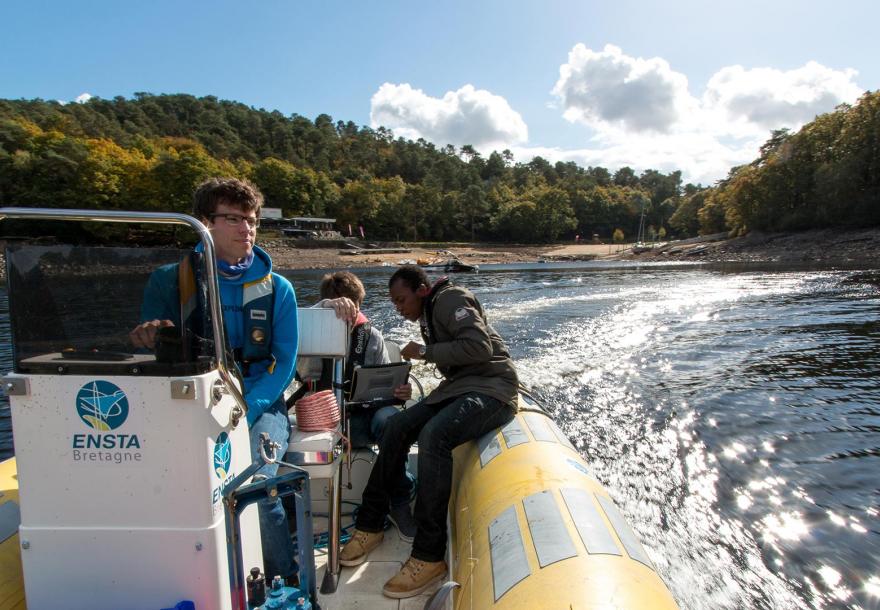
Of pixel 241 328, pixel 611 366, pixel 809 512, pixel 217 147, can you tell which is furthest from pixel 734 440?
pixel 217 147

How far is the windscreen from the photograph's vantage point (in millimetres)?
1772

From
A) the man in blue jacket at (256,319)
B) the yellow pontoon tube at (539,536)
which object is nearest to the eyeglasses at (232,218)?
A: the man in blue jacket at (256,319)

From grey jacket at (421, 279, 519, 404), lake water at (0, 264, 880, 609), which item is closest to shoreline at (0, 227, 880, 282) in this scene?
lake water at (0, 264, 880, 609)

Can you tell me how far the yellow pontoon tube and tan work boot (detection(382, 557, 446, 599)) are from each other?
0.44 feet

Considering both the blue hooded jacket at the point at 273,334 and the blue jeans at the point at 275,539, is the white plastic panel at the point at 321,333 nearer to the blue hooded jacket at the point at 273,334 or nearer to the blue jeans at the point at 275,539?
the blue hooded jacket at the point at 273,334

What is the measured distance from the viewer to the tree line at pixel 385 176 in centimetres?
6122

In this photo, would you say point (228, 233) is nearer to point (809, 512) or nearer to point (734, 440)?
point (809, 512)

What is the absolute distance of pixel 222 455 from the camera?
1.93 m

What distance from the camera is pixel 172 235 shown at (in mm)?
2074

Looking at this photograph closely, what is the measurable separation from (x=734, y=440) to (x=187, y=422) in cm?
704

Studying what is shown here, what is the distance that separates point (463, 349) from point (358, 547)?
1.46m

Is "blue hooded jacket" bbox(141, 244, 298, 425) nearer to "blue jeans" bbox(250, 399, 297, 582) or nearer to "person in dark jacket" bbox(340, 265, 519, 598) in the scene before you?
"blue jeans" bbox(250, 399, 297, 582)

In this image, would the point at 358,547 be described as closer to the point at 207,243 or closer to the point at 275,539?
the point at 275,539

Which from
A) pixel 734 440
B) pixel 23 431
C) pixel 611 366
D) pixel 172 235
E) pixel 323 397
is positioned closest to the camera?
pixel 23 431
